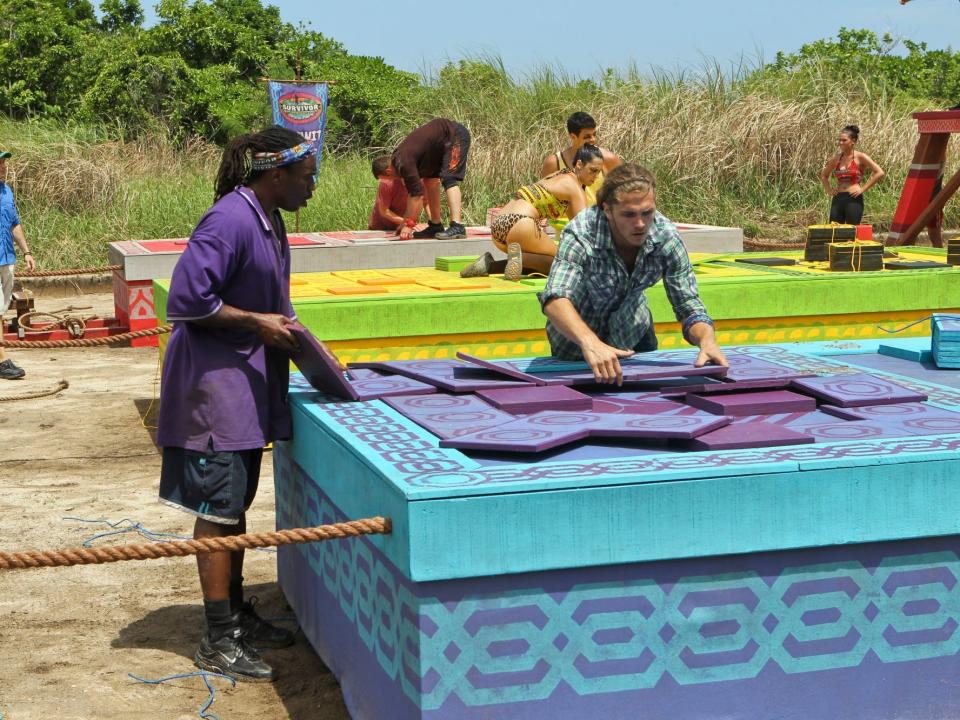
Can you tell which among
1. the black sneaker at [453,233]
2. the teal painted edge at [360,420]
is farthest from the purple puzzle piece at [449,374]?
the black sneaker at [453,233]

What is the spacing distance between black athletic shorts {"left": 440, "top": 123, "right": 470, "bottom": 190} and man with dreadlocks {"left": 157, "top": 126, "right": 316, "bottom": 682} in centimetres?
705

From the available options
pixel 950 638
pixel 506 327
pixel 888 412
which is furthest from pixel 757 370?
pixel 506 327

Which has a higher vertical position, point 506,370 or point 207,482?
point 506,370

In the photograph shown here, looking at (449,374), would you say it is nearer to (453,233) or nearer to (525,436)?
(525,436)

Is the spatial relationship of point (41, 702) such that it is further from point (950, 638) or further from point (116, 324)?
point (116, 324)

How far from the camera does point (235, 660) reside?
3.97 meters

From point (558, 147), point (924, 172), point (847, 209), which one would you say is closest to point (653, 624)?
point (924, 172)

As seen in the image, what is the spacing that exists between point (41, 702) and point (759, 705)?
6.85 feet

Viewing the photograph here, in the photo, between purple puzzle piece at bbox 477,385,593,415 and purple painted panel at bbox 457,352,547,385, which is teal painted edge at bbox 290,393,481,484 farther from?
purple painted panel at bbox 457,352,547,385

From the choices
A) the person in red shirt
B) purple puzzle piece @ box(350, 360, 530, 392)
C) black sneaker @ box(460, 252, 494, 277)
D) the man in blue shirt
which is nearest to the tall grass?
the person in red shirt

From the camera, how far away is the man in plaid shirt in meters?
4.21

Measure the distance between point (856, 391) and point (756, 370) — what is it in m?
0.43

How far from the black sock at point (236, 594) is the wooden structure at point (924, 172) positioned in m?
9.07

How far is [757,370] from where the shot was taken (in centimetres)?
436
